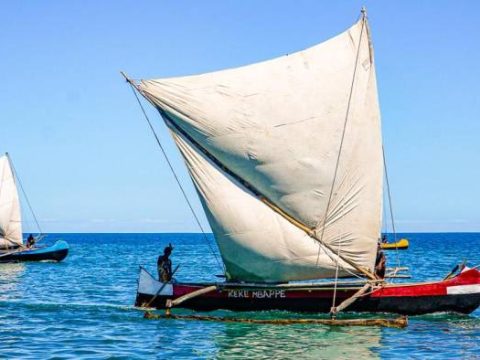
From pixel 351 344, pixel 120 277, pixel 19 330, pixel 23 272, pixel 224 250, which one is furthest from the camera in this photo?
pixel 23 272

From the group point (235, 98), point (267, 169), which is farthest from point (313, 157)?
point (235, 98)

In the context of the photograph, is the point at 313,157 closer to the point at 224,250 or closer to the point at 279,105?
the point at 279,105

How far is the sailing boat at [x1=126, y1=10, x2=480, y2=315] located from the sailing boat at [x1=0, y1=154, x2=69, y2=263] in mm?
40580

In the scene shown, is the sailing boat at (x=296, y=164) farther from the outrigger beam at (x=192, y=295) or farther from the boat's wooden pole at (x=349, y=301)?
the outrigger beam at (x=192, y=295)

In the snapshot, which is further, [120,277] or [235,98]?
[120,277]

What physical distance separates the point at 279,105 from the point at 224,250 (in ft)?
17.6

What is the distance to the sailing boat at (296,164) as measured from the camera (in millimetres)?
24094

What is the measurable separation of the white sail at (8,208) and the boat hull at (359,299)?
4049cm

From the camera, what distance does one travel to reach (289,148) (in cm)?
2406

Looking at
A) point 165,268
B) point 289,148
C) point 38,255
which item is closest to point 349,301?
point 289,148

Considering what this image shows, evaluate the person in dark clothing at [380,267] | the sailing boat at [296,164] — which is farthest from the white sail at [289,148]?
the person in dark clothing at [380,267]

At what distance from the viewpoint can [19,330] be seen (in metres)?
23.0

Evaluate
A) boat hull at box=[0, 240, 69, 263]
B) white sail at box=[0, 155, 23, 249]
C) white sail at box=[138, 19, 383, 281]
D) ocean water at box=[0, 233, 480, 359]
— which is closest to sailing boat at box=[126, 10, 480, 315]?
white sail at box=[138, 19, 383, 281]

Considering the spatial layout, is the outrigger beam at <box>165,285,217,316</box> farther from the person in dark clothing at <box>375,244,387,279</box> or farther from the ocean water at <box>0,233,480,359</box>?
the person in dark clothing at <box>375,244,387,279</box>
